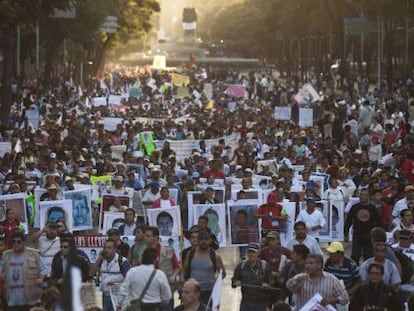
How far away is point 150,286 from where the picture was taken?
12.5m

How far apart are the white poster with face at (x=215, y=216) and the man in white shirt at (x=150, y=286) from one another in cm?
652

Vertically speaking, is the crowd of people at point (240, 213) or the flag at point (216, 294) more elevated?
the crowd of people at point (240, 213)

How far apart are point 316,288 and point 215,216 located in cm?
695

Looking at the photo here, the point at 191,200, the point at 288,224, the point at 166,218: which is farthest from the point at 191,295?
the point at 191,200

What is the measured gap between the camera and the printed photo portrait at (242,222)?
19.1 meters

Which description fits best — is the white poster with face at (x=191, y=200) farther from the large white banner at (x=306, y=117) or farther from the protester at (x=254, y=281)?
the large white banner at (x=306, y=117)

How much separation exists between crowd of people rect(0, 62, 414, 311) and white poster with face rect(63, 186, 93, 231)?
2.7 inches

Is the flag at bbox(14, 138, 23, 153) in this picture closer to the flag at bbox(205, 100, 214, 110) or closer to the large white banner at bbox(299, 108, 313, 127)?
the large white banner at bbox(299, 108, 313, 127)

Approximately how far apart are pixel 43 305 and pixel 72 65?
10504cm

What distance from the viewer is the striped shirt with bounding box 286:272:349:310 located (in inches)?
484

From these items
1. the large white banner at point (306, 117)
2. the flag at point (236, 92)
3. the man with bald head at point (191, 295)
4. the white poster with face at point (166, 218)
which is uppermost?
the flag at point (236, 92)

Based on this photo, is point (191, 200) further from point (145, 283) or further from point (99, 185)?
point (145, 283)

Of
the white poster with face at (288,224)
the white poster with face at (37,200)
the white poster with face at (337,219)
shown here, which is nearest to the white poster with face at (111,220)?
the white poster with face at (37,200)

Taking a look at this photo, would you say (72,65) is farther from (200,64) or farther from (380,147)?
(380,147)
